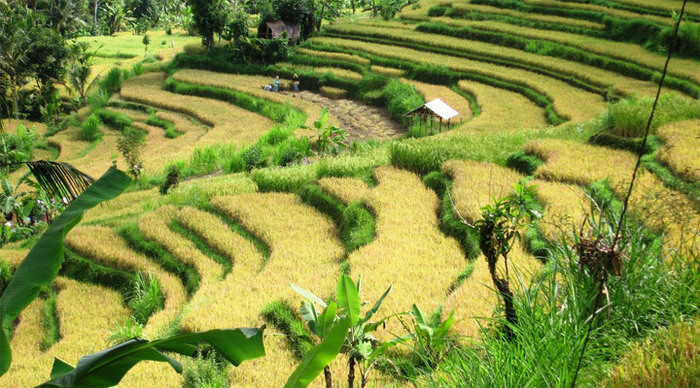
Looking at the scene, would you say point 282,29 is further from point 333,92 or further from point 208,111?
point 208,111

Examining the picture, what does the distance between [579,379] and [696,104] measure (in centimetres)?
878

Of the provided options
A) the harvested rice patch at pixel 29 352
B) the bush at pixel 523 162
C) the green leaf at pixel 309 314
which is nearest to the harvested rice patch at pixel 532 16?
the bush at pixel 523 162

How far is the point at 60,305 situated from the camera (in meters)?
6.72

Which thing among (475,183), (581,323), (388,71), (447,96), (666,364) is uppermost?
(666,364)

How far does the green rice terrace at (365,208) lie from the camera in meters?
3.18

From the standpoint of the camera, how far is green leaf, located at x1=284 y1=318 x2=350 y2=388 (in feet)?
7.67

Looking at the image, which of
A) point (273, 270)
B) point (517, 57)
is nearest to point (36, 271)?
point (273, 270)

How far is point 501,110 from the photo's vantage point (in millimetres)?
15391

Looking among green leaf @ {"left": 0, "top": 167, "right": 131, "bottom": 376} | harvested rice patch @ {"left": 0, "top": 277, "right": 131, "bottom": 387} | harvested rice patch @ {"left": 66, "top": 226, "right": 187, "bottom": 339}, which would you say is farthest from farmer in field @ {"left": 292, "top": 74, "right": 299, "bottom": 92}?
green leaf @ {"left": 0, "top": 167, "right": 131, "bottom": 376}

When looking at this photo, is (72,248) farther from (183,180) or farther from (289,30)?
(289,30)

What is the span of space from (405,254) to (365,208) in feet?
5.57

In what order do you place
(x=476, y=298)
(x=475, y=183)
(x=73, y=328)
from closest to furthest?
(x=476, y=298), (x=73, y=328), (x=475, y=183)

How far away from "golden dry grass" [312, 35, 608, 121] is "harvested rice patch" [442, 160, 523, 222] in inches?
227

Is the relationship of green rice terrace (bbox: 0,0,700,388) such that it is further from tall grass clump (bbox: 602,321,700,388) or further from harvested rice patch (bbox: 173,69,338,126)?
harvested rice patch (bbox: 173,69,338,126)
